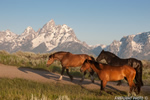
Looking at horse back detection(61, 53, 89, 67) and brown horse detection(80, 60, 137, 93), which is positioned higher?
horse back detection(61, 53, 89, 67)

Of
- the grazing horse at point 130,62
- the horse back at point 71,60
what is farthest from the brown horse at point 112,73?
the horse back at point 71,60

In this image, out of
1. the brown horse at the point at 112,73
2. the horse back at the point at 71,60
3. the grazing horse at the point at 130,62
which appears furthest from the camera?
the horse back at the point at 71,60

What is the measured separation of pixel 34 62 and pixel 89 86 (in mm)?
9976

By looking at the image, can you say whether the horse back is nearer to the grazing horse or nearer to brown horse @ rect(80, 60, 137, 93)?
the grazing horse

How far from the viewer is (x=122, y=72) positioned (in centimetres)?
946

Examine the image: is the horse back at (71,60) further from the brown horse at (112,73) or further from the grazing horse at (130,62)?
the brown horse at (112,73)

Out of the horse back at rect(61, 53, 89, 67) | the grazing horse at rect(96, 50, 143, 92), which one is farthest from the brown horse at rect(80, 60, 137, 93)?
the horse back at rect(61, 53, 89, 67)

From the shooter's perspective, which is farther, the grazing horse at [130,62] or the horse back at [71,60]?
the horse back at [71,60]

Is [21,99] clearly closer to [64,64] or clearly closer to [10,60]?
[64,64]

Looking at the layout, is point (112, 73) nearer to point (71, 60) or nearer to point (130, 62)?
point (130, 62)

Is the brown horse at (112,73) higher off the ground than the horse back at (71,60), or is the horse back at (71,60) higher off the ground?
the horse back at (71,60)

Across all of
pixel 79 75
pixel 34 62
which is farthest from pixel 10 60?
pixel 79 75

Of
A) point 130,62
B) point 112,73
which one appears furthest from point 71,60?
point 112,73

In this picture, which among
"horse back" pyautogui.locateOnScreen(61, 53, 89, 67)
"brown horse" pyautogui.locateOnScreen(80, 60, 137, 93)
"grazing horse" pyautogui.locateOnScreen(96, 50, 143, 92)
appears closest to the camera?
"brown horse" pyautogui.locateOnScreen(80, 60, 137, 93)
